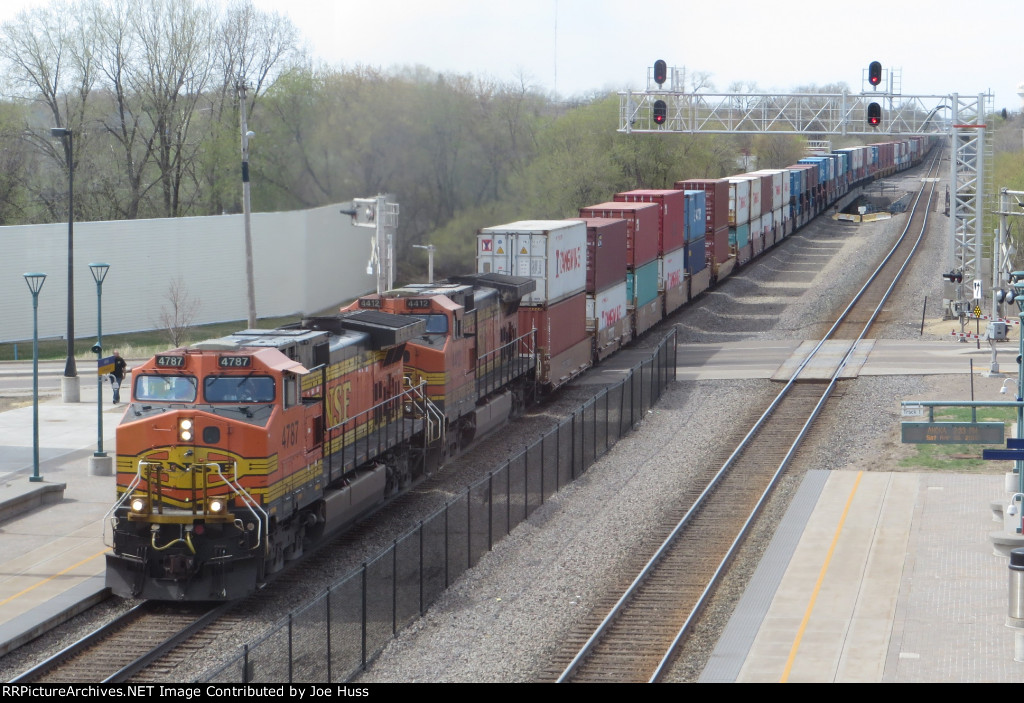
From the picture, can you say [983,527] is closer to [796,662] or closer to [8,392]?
[796,662]

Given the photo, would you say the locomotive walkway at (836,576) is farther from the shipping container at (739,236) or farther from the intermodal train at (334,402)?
the shipping container at (739,236)

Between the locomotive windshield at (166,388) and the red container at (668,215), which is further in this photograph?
the red container at (668,215)

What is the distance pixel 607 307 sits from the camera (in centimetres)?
4075

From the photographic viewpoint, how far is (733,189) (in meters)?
63.0

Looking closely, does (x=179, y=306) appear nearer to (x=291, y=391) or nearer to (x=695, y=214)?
(x=695, y=214)

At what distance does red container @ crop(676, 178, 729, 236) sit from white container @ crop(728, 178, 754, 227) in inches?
57.0

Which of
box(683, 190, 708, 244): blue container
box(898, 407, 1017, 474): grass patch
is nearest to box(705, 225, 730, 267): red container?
box(683, 190, 708, 244): blue container

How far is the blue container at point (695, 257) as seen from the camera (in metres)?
54.3

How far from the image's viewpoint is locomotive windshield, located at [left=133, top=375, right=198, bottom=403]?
18.6 meters

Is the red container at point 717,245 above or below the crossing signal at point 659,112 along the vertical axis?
below

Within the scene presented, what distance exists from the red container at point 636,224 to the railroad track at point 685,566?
902 cm

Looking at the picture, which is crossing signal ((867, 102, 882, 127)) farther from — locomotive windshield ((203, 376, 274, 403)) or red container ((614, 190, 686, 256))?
locomotive windshield ((203, 376, 274, 403))

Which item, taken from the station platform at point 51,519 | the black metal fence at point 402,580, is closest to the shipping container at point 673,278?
the black metal fence at point 402,580

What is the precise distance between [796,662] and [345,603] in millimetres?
6303
